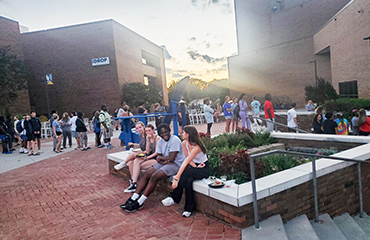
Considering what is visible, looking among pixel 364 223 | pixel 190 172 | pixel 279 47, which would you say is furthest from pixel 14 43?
pixel 279 47

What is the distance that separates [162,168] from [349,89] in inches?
834

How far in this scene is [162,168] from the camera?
4.73 metres

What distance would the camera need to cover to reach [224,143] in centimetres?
730

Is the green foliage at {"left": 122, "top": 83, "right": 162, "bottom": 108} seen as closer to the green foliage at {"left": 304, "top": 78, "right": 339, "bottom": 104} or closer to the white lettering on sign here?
the white lettering on sign

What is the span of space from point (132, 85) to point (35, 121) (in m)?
19.2

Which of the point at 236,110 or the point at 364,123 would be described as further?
the point at 236,110

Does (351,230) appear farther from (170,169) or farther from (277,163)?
(170,169)

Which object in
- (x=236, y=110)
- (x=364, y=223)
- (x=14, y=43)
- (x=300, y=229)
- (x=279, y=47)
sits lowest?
(x=364, y=223)

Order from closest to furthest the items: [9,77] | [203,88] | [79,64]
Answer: [9,77], [79,64], [203,88]

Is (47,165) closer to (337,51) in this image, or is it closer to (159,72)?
(337,51)

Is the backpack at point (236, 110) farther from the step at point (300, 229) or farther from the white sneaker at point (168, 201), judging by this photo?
the step at point (300, 229)

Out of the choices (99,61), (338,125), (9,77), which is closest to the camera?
(338,125)

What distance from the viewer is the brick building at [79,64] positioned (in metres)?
28.1

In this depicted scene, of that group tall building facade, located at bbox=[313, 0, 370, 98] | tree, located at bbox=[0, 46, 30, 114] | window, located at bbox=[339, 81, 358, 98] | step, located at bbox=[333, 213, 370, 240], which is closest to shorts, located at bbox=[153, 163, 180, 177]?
step, located at bbox=[333, 213, 370, 240]
